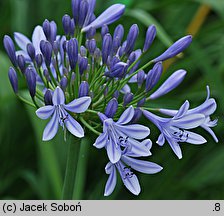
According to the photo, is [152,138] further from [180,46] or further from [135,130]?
[135,130]

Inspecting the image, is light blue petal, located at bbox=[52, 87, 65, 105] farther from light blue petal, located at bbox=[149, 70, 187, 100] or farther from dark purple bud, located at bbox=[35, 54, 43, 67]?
light blue petal, located at bbox=[149, 70, 187, 100]

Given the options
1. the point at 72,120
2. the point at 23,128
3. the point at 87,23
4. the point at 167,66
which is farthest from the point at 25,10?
the point at 72,120

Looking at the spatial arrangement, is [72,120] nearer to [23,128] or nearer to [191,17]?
[23,128]

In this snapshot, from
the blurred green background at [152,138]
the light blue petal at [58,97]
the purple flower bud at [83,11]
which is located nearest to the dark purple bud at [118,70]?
the light blue petal at [58,97]

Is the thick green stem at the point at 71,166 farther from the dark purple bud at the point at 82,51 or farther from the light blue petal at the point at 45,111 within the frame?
the dark purple bud at the point at 82,51

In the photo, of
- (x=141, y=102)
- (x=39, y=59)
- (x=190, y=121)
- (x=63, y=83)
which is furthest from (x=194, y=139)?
(x=39, y=59)

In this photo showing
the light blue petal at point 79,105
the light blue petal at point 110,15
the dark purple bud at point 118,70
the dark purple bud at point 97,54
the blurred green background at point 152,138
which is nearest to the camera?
the light blue petal at point 79,105

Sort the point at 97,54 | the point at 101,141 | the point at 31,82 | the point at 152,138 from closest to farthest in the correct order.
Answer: the point at 101,141 → the point at 31,82 → the point at 97,54 → the point at 152,138
